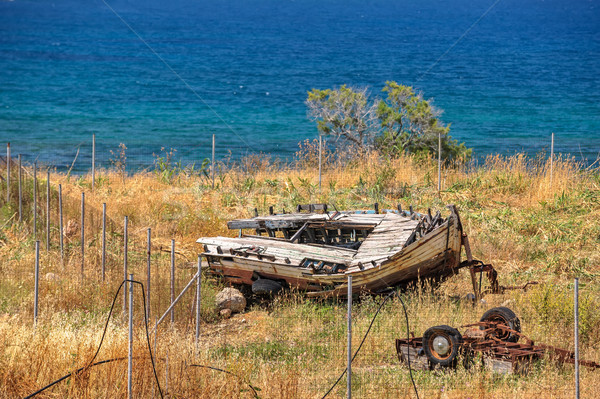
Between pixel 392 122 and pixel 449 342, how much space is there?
19449 mm

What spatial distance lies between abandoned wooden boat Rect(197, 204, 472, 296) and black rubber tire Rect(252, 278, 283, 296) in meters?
0.02

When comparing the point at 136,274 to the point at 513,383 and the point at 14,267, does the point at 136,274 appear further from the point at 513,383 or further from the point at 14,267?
the point at 513,383

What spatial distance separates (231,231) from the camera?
58.1 ft

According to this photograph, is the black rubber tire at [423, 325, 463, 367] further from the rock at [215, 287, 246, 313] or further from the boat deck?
the rock at [215, 287, 246, 313]

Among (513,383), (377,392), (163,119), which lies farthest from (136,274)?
(163,119)

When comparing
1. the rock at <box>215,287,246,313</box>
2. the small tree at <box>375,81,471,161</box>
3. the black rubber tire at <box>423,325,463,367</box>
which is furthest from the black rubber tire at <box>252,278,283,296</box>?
the small tree at <box>375,81,471,161</box>

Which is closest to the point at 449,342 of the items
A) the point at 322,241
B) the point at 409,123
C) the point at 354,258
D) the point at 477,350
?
the point at 477,350

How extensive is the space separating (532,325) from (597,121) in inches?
1945

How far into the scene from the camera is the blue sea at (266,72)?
177 ft

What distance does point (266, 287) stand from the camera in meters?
12.9

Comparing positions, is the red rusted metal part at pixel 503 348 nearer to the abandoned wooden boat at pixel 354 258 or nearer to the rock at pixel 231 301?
the abandoned wooden boat at pixel 354 258

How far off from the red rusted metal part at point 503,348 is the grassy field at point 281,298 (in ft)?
0.72

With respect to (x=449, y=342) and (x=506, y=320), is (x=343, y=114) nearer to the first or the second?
(x=506, y=320)

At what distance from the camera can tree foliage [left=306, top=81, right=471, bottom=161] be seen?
2791cm
